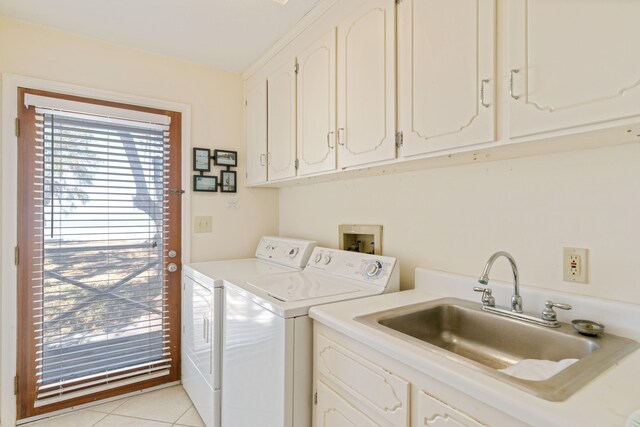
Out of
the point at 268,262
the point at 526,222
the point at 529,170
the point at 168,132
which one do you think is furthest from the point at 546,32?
the point at 168,132

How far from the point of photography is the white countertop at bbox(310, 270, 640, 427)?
608 millimetres

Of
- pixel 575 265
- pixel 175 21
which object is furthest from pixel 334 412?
pixel 175 21

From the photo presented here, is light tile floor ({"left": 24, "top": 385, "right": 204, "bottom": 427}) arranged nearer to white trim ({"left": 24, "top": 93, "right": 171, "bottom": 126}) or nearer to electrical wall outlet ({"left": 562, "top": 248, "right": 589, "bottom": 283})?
white trim ({"left": 24, "top": 93, "right": 171, "bottom": 126})

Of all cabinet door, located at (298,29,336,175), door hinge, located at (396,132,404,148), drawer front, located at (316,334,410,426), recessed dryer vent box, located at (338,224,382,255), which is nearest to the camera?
drawer front, located at (316,334,410,426)

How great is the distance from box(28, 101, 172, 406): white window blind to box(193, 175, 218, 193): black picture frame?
0.67ft

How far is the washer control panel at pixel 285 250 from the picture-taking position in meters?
2.16

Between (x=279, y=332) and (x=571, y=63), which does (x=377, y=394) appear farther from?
(x=571, y=63)

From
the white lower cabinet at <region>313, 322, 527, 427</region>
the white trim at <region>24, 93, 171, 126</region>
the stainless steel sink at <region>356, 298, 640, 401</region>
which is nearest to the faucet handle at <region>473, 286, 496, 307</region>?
the stainless steel sink at <region>356, 298, 640, 401</region>

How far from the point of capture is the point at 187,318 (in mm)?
2264

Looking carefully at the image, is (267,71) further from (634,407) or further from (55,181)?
(634,407)

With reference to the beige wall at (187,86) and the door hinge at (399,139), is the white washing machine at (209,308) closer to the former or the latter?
the beige wall at (187,86)

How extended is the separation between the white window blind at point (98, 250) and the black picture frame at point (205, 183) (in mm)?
205

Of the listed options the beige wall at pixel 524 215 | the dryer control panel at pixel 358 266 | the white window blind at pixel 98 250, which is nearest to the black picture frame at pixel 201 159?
the white window blind at pixel 98 250

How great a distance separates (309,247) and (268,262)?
434mm
